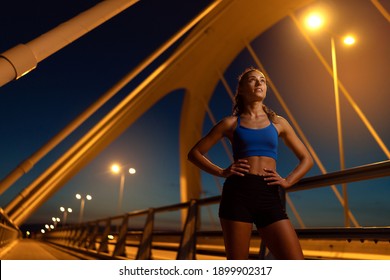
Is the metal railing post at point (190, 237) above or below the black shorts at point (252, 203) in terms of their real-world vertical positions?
above

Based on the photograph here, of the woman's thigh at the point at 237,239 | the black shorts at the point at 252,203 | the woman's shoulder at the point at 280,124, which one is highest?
the woman's shoulder at the point at 280,124

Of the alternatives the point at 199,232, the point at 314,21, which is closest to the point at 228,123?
the point at 199,232

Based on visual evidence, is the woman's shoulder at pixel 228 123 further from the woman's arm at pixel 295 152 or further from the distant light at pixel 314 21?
the distant light at pixel 314 21

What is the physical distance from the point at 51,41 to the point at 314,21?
29.9 ft

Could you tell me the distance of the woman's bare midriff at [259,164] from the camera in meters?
2.28

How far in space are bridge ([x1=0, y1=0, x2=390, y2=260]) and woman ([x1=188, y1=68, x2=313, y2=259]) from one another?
2.83 ft

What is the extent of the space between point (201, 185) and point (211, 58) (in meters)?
7.21

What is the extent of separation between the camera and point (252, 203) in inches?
86.2

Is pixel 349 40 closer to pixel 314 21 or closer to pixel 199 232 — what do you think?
pixel 314 21

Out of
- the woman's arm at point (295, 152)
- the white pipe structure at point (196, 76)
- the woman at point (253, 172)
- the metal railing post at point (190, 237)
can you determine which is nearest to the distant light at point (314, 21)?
the white pipe structure at point (196, 76)

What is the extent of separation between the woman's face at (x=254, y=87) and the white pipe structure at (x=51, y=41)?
152 cm

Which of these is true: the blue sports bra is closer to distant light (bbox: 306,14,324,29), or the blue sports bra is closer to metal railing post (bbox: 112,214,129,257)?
metal railing post (bbox: 112,214,129,257)
